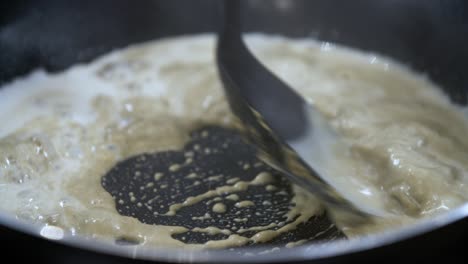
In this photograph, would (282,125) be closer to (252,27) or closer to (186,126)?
(186,126)

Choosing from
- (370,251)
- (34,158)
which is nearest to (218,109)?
(34,158)

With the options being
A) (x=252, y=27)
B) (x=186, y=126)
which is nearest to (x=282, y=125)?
(x=186, y=126)

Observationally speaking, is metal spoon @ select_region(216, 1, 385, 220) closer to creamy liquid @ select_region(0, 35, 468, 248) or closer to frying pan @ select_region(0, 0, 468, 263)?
Answer: creamy liquid @ select_region(0, 35, 468, 248)

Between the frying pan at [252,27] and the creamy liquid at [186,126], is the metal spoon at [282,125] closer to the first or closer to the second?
the creamy liquid at [186,126]

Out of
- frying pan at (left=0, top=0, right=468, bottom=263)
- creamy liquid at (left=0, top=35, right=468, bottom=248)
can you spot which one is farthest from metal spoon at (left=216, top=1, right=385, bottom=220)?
frying pan at (left=0, top=0, right=468, bottom=263)

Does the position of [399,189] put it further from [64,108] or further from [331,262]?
[64,108]

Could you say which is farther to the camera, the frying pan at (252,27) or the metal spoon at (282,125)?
the frying pan at (252,27)

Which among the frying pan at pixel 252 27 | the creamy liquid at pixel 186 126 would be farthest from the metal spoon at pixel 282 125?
the frying pan at pixel 252 27
